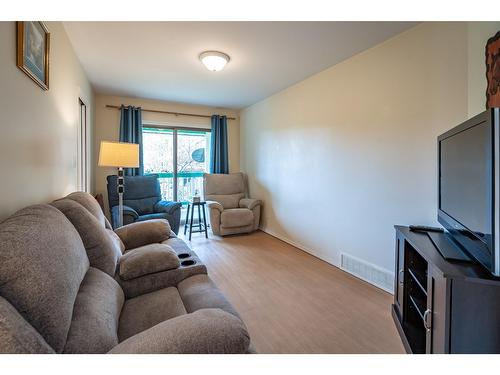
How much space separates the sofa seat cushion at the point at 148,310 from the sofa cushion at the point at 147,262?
13 cm

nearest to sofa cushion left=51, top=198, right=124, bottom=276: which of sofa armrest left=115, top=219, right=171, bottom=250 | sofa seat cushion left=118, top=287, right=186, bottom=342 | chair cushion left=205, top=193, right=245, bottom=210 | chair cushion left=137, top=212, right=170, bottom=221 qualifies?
A: sofa seat cushion left=118, top=287, right=186, bottom=342

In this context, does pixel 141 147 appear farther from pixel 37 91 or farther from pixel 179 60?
pixel 37 91

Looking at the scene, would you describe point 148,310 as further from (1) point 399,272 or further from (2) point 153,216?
(2) point 153,216

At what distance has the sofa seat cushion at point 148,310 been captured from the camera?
1129mm

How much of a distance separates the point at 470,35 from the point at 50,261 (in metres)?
2.71

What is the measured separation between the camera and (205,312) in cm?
87

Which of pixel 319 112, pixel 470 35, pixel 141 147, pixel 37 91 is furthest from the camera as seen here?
pixel 141 147

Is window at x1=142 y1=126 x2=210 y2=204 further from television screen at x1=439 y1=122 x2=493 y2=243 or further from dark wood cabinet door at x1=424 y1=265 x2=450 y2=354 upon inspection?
dark wood cabinet door at x1=424 y1=265 x2=450 y2=354

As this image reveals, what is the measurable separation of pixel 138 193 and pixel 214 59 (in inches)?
97.7
